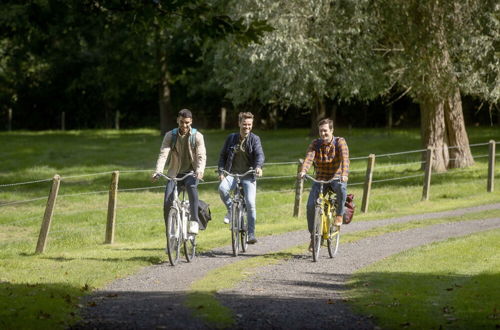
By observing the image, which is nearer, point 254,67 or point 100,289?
point 100,289

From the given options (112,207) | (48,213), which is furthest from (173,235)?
(112,207)

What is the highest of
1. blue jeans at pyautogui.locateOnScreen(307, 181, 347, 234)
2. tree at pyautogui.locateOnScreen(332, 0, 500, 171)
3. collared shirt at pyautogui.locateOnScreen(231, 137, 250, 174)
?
tree at pyautogui.locateOnScreen(332, 0, 500, 171)

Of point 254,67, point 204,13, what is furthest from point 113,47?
point 204,13

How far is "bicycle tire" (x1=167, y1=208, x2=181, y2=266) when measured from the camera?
12.9 meters

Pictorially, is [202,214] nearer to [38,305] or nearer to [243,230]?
[243,230]

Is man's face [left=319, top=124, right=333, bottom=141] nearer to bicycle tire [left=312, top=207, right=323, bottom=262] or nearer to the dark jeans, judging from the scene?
bicycle tire [left=312, top=207, right=323, bottom=262]

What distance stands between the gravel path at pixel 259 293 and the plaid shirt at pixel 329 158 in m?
1.20

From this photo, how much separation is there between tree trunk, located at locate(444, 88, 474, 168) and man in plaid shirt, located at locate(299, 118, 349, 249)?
16.6 meters

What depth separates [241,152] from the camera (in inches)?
548

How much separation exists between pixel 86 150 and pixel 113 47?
29.6 feet

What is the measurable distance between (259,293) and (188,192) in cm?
275

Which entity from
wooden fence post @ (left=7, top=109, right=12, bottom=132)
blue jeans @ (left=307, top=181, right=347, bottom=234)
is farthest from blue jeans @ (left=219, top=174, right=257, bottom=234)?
wooden fence post @ (left=7, top=109, right=12, bottom=132)

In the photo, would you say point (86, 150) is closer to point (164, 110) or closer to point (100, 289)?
point (164, 110)

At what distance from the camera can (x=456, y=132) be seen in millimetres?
29859
